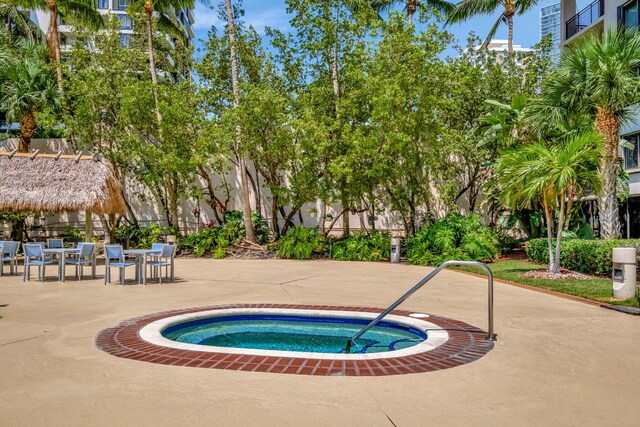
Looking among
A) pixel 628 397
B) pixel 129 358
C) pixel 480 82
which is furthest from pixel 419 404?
pixel 480 82

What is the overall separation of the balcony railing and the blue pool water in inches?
893

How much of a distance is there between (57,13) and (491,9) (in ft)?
71.2

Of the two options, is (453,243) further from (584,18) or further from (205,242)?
(584,18)

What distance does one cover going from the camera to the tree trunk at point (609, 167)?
13.4m

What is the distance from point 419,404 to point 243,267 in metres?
12.5

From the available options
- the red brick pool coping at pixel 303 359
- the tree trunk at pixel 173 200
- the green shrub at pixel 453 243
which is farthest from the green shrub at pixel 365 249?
the red brick pool coping at pixel 303 359

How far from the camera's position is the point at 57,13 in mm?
24000

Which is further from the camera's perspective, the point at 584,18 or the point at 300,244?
the point at 584,18

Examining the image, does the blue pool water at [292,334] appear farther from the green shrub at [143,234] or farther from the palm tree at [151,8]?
the palm tree at [151,8]

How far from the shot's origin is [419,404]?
3.92m

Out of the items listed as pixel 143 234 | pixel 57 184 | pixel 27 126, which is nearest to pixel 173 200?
pixel 143 234

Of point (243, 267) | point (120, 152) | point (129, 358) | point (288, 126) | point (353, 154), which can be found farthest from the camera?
point (120, 152)

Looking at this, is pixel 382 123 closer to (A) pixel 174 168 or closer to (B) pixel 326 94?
(B) pixel 326 94

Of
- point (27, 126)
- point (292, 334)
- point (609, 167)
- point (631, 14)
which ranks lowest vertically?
point (292, 334)
